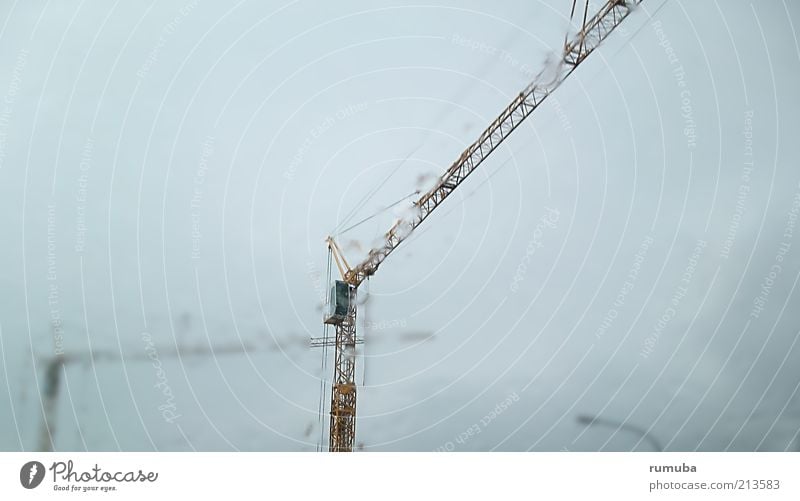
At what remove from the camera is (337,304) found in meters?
34.9

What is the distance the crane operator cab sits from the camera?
34.7m

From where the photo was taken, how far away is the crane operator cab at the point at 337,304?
34.7 m
